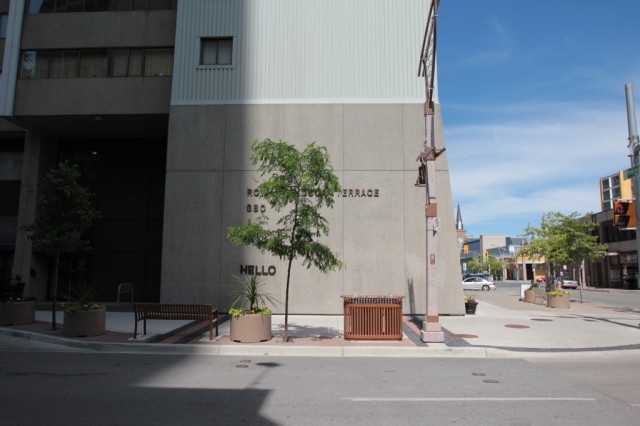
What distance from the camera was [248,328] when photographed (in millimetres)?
11305

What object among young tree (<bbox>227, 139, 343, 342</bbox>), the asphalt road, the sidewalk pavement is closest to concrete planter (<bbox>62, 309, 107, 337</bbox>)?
the sidewalk pavement

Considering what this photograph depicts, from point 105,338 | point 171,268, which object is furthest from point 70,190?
point 171,268

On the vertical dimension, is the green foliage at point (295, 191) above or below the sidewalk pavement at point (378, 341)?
above

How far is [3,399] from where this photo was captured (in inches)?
249

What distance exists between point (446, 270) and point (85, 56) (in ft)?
58.5

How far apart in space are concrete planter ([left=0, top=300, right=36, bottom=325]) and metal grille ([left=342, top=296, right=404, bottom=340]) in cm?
979

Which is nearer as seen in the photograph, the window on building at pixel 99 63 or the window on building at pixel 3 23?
the window on building at pixel 99 63

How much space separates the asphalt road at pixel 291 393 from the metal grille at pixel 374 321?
6.62 ft

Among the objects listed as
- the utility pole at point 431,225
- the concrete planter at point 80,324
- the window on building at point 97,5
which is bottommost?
the concrete planter at point 80,324

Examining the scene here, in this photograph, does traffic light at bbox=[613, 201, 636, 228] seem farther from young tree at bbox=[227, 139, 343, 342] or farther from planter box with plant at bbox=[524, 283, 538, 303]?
young tree at bbox=[227, 139, 343, 342]

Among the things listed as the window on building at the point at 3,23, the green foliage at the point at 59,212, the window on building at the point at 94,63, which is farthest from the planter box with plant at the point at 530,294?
the window on building at the point at 3,23

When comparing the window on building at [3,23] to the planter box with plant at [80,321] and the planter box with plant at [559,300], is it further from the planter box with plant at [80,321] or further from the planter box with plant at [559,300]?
the planter box with plant at [559,300]

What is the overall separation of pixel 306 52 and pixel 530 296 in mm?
17751

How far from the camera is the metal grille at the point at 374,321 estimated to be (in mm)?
11695
